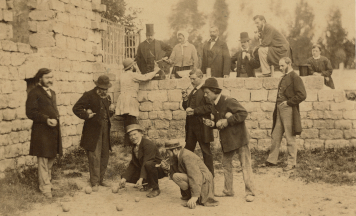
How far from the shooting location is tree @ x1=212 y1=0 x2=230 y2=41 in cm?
1416

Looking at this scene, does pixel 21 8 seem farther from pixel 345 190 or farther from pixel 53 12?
pixel 345 190

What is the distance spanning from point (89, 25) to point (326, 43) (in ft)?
28.3

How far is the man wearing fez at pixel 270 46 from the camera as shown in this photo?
9.28 m

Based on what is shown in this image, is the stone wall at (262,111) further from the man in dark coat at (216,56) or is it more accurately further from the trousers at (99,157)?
the trousers at (99,157)

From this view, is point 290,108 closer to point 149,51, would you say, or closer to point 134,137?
point 134,137

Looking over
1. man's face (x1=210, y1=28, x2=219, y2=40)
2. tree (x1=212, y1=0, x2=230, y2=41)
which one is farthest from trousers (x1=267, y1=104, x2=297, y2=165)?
tree (x1=212, y1=0, x2=230, y2=41)

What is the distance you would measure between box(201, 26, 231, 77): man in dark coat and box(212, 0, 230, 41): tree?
161 inches

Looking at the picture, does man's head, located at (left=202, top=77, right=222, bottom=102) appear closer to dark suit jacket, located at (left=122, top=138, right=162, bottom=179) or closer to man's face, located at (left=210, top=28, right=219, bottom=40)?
dark suit jacket, located at (left=122, top=138, right=162, bottom=179)

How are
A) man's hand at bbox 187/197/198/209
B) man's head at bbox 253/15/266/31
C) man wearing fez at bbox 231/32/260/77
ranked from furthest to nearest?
man wearing fez at bbox 231/32/260/77, man's head at bbox 253/15/266/31, man's hand at bbox 187/197/198/209

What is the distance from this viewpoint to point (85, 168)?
7910mm

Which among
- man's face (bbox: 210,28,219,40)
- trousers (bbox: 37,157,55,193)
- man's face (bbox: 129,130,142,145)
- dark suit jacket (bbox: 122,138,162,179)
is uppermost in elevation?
man's face (bbox: 210,28,219,40)

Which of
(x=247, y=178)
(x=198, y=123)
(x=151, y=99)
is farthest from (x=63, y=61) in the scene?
(x=247, y=178)

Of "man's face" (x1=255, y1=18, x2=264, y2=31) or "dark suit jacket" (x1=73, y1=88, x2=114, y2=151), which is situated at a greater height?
"man's face" (x1=255, y1=18, x2=264, y2=31)

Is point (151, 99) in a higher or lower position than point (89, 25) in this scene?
lower
